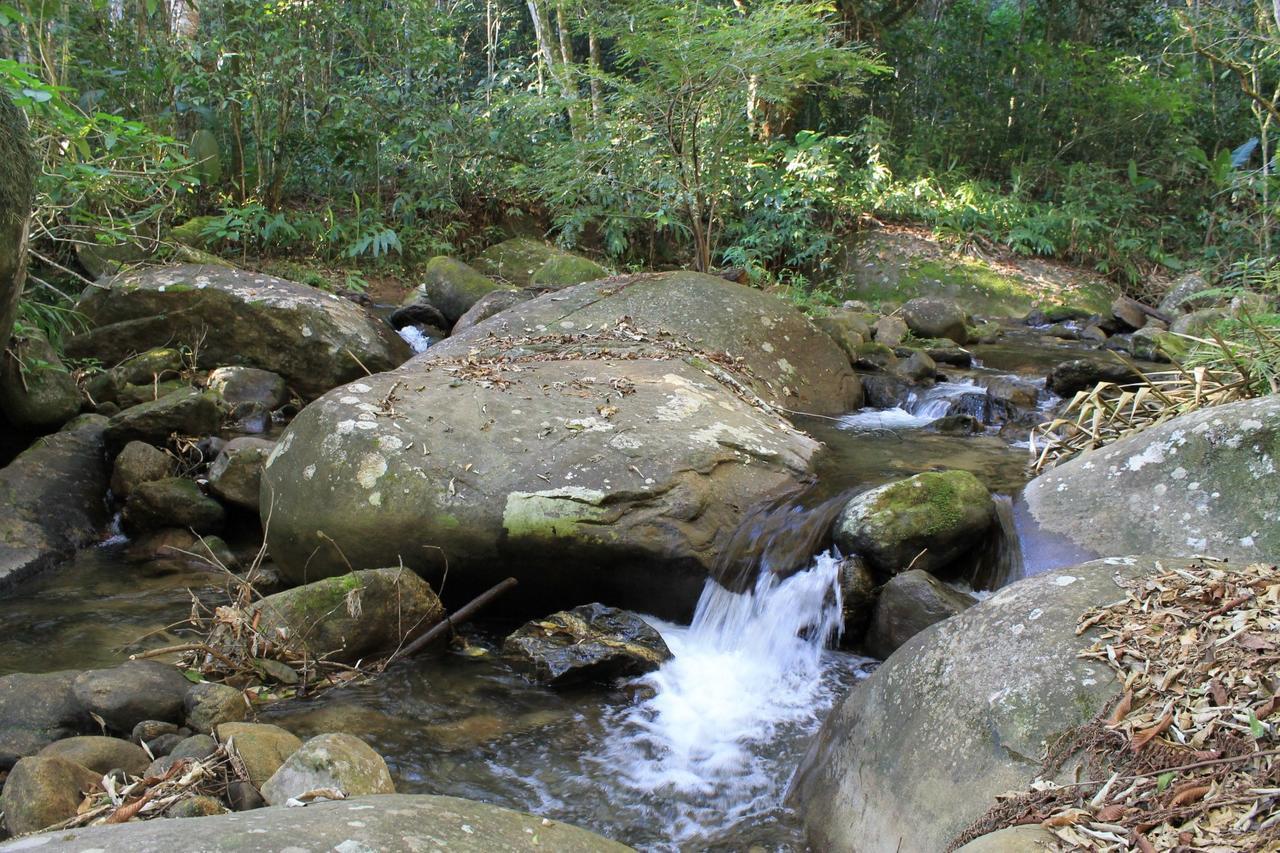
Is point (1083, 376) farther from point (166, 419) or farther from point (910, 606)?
point (166, 419)

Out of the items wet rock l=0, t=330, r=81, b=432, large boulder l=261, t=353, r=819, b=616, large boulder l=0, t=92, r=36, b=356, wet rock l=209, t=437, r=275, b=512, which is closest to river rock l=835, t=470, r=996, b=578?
large boulder l=261, t=353, r=819, b=616

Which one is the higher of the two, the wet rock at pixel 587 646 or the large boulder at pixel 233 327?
the large boulder at pixel 233 327

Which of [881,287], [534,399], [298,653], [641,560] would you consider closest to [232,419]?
[534,399]

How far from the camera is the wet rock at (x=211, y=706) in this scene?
3.46 metres

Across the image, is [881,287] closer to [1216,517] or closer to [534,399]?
[534,399]

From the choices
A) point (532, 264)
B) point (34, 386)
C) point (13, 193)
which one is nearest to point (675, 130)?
point (532, 264)

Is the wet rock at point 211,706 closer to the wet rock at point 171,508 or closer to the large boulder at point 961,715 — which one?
the large boulder at point 961,715

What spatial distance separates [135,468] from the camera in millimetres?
6000

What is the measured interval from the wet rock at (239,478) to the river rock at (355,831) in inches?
159

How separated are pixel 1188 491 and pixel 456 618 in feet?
11.0

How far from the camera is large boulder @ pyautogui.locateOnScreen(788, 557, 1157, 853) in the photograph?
2.47m

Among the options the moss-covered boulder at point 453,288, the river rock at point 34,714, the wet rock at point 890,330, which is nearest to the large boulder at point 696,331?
the wet rock at point 890,330

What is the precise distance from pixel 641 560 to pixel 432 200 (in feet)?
32.1

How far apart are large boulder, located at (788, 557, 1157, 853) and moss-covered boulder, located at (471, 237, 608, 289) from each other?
809 centimetres
